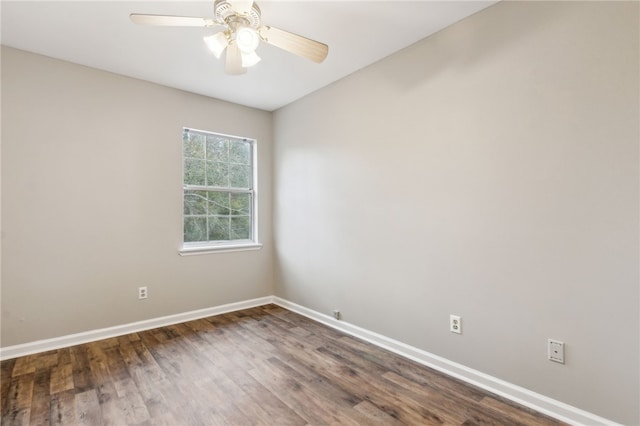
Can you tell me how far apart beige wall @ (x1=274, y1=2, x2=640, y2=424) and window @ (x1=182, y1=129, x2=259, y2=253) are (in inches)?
55.6

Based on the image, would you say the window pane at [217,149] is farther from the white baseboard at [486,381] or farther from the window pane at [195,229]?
the white baseboard at [486,381]

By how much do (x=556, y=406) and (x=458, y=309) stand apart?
0.70 metres

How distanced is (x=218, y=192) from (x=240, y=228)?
531 millimetres

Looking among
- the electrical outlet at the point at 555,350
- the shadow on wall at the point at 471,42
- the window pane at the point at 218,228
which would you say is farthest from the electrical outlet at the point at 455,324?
the window pane at the point at 218,228

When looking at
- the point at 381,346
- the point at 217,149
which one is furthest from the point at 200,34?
the point at 381,346

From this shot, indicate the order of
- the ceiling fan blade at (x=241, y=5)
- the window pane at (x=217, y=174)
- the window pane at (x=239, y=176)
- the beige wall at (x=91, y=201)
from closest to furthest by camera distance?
1. the ceiling fan blade at (x=241, y=5)
2. the beige wall at (x=91, y=201)
3. the window pane at (x=217, y=174)
4. the window pane at (x=239, y=176)

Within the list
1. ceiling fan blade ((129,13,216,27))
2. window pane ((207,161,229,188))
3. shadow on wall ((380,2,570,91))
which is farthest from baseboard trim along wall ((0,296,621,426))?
ceiling fan blade ((129,13,216,27))

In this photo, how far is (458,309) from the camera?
2.18 metres

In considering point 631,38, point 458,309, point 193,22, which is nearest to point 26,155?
point 193,22

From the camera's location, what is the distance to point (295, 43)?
1737 mm

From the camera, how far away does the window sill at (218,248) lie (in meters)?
3.32

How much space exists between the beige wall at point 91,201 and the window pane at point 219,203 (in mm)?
382

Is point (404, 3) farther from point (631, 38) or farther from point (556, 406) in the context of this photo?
point (556, 406)

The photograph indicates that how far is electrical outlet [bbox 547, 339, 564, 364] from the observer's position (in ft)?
5.66
